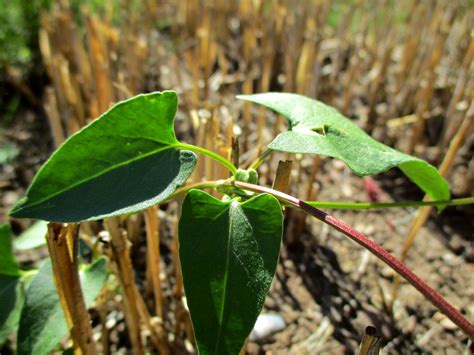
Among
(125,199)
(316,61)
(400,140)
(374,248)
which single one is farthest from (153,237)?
(400,140)

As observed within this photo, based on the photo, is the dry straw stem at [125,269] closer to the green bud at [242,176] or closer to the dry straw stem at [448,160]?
the green bud at [242,176]

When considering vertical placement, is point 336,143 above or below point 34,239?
above

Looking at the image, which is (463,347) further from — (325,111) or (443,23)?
(443,23)

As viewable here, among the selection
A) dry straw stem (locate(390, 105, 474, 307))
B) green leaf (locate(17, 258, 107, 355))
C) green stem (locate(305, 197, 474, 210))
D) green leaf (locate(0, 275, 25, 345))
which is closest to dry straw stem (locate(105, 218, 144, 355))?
green leaf (locate(17, 258, 107, 355))

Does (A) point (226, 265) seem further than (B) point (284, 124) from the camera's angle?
No

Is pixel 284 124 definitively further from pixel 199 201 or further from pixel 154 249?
pixel 199 201

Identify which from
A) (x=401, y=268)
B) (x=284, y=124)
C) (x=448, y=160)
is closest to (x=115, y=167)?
(x=401, y=268)

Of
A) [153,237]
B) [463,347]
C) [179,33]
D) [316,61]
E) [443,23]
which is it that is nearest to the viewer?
[153,237]
